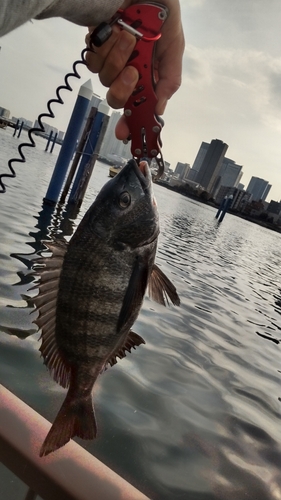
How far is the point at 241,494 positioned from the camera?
382cm

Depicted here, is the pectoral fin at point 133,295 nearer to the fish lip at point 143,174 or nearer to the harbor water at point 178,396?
the fish lip at point 143,174

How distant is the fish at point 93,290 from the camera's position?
5.76 ft

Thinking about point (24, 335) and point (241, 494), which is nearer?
point (241, 494)

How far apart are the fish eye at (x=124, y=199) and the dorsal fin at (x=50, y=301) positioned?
0.33m

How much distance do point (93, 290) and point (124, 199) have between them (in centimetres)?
45

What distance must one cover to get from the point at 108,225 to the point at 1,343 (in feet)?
11.9

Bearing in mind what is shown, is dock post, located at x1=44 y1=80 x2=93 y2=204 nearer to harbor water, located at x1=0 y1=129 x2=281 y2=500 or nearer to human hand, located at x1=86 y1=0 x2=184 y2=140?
harbor water, located at x1=0 y1=129 x2=281 y2=500

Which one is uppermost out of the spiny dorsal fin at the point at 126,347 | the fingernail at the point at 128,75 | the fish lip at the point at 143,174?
the fingernail at the point at 128,75

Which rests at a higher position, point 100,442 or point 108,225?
point 108,225

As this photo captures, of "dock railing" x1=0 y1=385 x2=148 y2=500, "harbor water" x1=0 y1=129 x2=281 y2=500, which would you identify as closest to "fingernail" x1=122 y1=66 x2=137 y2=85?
"dock railing" x1=0 y1=385 x2=148 y2=500

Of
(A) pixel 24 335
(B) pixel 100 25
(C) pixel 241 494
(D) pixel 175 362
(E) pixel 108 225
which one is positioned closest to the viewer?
(B) pixel 100 25

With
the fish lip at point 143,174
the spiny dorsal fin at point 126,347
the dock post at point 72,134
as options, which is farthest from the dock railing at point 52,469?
the dock post at point 72,134

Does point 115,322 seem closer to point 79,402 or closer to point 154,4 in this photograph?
point 79,402

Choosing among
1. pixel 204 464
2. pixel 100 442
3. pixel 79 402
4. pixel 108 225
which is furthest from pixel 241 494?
pixel 108 225
